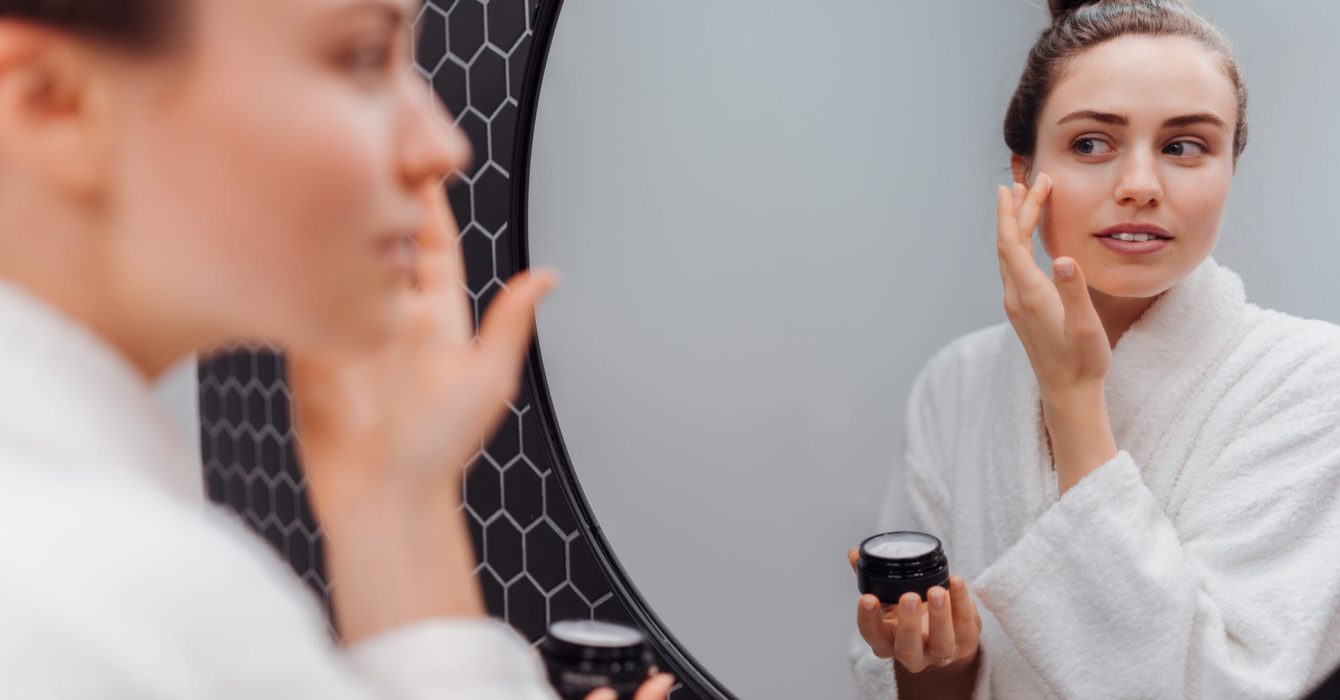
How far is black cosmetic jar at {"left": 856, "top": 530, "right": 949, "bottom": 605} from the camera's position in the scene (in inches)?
25.1

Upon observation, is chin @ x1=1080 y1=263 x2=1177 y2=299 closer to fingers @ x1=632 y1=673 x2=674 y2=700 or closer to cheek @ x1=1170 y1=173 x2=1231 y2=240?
cheek @ x1=1170 y1=173 x2=1231 y2=240

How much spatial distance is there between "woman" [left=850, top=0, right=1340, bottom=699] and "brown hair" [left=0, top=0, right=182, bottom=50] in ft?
1.32

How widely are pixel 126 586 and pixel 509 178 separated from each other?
57 centimetres

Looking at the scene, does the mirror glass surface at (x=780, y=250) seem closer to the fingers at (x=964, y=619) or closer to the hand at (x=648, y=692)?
the fingers at (x=964, y=619)

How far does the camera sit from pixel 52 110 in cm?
39

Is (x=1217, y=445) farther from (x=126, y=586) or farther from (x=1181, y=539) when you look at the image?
(x=126, y=586)

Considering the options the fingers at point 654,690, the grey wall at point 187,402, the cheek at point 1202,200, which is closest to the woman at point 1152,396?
the cheek at point 1202,200

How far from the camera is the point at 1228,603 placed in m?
0.56

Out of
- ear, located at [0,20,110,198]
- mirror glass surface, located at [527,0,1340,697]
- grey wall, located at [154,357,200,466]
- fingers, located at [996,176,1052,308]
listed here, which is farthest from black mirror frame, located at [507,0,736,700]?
A: grey wall, located at [154,357,200,466]

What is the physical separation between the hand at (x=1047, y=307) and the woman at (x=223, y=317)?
28 centimetres

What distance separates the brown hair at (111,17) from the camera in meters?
0.38

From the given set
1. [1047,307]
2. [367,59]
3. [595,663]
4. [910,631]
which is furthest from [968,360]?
[367,59]

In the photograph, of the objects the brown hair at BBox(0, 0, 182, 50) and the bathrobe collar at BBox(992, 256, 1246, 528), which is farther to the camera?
the bathrobe collar at BBox(992, 256, 1246, 528)

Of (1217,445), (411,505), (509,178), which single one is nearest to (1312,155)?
(1217,445)
